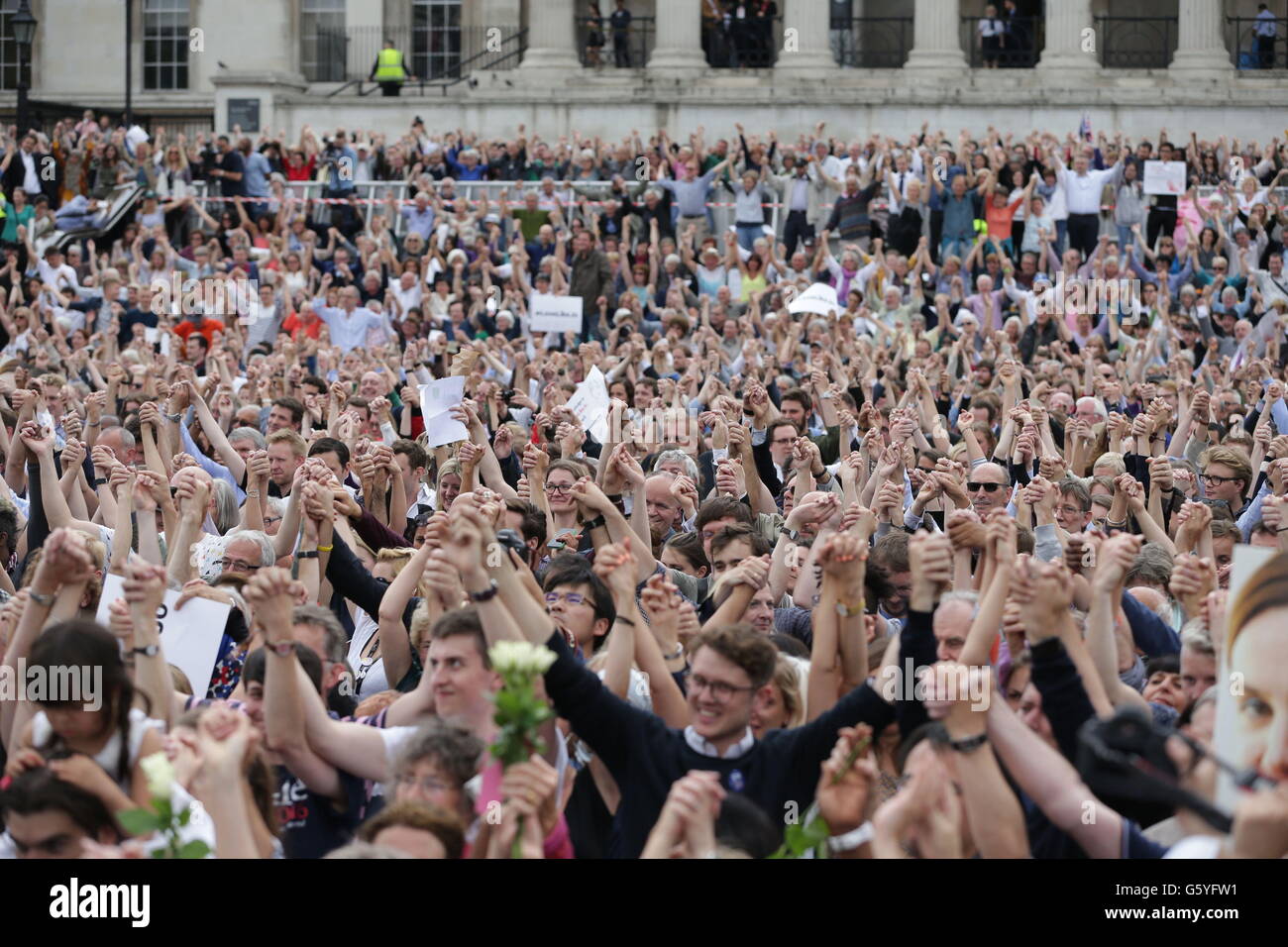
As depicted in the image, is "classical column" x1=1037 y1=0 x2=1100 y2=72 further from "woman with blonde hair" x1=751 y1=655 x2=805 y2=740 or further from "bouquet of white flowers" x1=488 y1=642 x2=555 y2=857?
"bouquet of white flowers" x1=488 y1=642 x2=555 y2=857

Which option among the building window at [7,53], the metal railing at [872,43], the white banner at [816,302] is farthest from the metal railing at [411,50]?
the white banner at [816,302]

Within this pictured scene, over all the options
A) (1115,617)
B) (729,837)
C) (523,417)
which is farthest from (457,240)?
(729,837)

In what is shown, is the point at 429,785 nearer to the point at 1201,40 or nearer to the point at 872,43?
the point at 1201,40

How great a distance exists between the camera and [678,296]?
71.5 feet

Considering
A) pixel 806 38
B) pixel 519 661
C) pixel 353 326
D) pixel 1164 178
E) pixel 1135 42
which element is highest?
pixel 1135 42

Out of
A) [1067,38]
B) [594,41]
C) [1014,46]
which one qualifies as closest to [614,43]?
[594,41]

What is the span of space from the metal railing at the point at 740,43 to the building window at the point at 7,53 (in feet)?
56.8

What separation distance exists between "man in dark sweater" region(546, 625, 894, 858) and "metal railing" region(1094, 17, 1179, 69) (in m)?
35.5

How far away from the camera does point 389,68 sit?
117 feet

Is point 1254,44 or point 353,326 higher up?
point 1254,44

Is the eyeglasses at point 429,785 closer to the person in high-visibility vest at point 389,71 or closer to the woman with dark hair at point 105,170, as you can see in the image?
the woman with dark hair at point 105,170

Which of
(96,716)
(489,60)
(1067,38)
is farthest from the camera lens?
(489,60)

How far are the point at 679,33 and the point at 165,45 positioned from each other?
47.3ft
